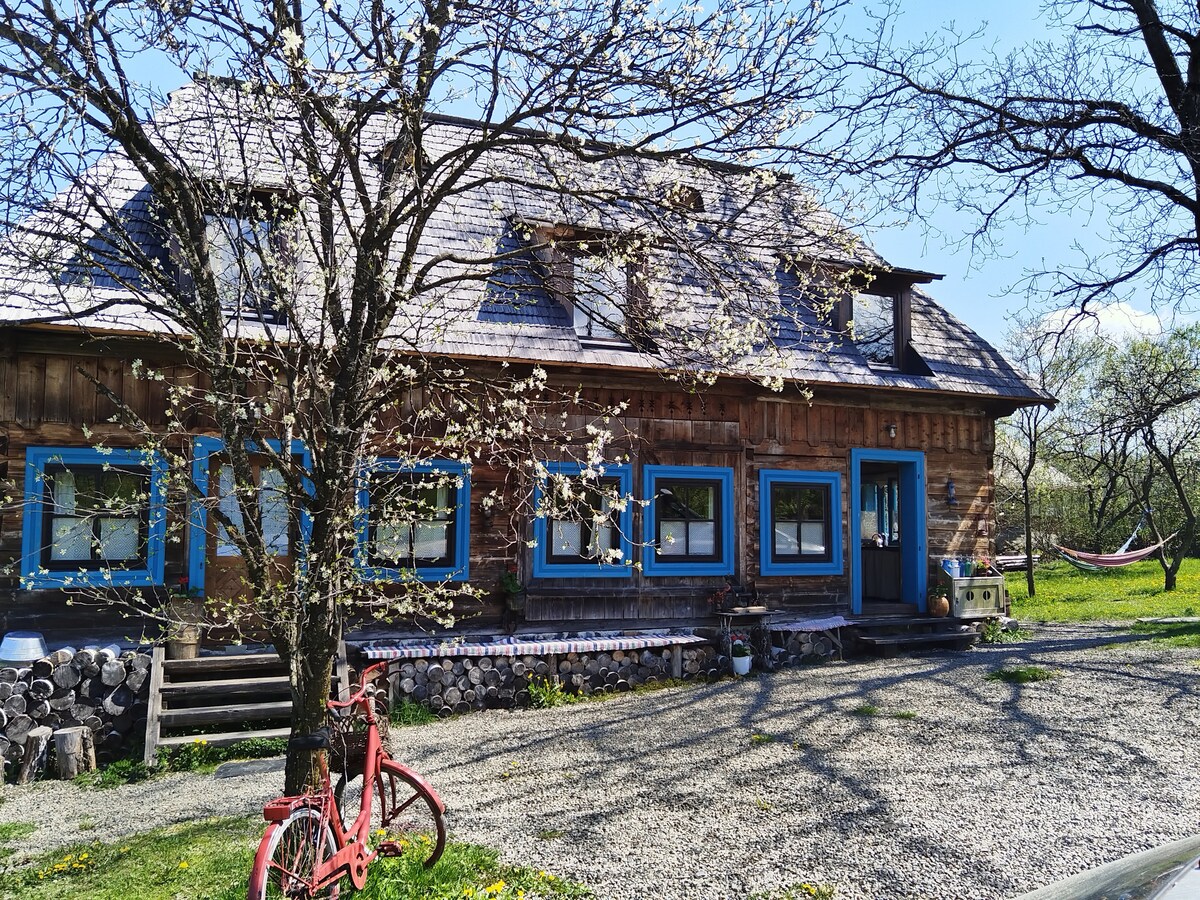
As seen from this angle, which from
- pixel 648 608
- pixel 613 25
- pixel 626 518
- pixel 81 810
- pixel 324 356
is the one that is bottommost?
pixel 81 810

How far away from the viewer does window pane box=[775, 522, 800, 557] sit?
12.2 metres

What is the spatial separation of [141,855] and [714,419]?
323 inches

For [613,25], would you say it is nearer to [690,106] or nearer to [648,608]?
[690,106]

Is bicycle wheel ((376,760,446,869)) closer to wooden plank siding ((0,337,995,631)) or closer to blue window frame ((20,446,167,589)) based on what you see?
wooden plank siding ((0,337,995,631))

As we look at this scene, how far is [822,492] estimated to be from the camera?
40.9 feet

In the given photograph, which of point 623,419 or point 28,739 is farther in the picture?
point 623,419

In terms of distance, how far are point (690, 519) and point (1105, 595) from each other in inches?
477

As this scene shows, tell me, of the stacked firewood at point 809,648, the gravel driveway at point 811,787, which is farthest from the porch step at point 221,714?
the stacked firewood at point 809,648

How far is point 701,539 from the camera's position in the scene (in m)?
11.6

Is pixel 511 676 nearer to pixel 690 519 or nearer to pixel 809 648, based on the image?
pixel 690 519

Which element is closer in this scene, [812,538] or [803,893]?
[803,893]

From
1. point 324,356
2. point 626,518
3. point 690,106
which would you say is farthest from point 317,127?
point 626,518

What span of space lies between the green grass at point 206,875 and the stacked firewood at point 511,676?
382 centimetres

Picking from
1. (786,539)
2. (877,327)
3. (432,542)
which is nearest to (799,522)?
(786,539)
